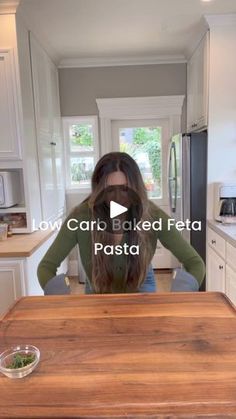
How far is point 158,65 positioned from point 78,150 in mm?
1342

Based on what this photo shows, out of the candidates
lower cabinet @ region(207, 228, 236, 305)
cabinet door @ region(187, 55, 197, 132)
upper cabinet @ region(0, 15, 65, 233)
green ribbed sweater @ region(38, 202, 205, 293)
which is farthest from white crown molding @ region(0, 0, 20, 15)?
lower cabinet @ region(207, 228, 236, 305)

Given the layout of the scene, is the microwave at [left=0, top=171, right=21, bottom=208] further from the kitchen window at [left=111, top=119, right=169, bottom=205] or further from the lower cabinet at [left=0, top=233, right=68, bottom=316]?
the kitchen window at [left=111, top=119, right=169, bottom=205]

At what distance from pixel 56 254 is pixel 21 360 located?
0.62 metres

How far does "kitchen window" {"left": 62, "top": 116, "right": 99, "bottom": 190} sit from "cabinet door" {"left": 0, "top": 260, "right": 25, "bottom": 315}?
6.25 ft

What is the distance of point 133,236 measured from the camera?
52.2 inches

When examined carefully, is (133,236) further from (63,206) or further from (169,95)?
(169,95)

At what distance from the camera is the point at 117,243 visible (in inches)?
52.7

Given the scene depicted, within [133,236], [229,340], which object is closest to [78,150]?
[133,236]

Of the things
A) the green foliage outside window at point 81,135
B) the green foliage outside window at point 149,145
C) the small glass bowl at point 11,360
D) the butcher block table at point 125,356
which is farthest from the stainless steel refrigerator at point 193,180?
the small glass bowl at point 11,360

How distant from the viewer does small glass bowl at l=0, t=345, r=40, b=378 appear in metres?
0.73

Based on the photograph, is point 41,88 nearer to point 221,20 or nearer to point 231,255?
point 221,20

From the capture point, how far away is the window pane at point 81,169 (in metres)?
3.90

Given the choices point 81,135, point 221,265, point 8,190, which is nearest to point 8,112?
point 8,190

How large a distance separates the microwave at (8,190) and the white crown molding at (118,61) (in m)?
1.71
